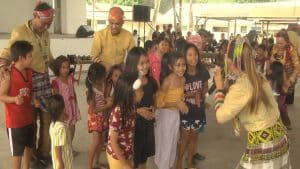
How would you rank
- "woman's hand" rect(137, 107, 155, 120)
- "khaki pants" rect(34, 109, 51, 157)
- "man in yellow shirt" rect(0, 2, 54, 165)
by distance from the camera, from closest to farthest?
"woman's hand" rect(137, 107, 155, 120), "man in yellow shirt" rect(0, 2, 54, 165), "khaki pants" rect(34, 109, 51, 157)

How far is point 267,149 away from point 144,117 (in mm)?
1055

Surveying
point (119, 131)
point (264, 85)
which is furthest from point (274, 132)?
point (119, 131)

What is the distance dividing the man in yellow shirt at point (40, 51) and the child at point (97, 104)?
0.46m

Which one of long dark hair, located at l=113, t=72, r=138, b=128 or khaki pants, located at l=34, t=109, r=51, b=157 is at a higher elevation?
long dark hair, located at l=113, t=72, r=138, b=128

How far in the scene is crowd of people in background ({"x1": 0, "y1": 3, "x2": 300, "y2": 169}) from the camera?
273 cm

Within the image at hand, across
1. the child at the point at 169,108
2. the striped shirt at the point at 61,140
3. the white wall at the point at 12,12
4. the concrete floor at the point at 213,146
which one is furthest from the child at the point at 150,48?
the white wall at the point at 12,12

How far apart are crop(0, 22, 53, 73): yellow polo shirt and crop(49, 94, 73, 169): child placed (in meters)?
0.82

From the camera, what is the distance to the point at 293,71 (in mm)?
5668

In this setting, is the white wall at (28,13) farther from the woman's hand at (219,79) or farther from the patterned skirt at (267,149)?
the patterned skirt at (267,149)

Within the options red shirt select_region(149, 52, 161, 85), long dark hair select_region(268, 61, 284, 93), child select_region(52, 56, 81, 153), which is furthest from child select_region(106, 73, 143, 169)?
long dark hair select_region(268, 61, 284, 93)

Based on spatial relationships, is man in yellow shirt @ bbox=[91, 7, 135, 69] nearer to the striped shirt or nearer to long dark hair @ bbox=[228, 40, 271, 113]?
the striped shirt

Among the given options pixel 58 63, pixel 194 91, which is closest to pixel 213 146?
pixel 194 91

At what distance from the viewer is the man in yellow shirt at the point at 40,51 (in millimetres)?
3811

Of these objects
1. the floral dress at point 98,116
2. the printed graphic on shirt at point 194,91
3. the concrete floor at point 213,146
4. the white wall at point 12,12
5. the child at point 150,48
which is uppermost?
the white wall at point 12,12
